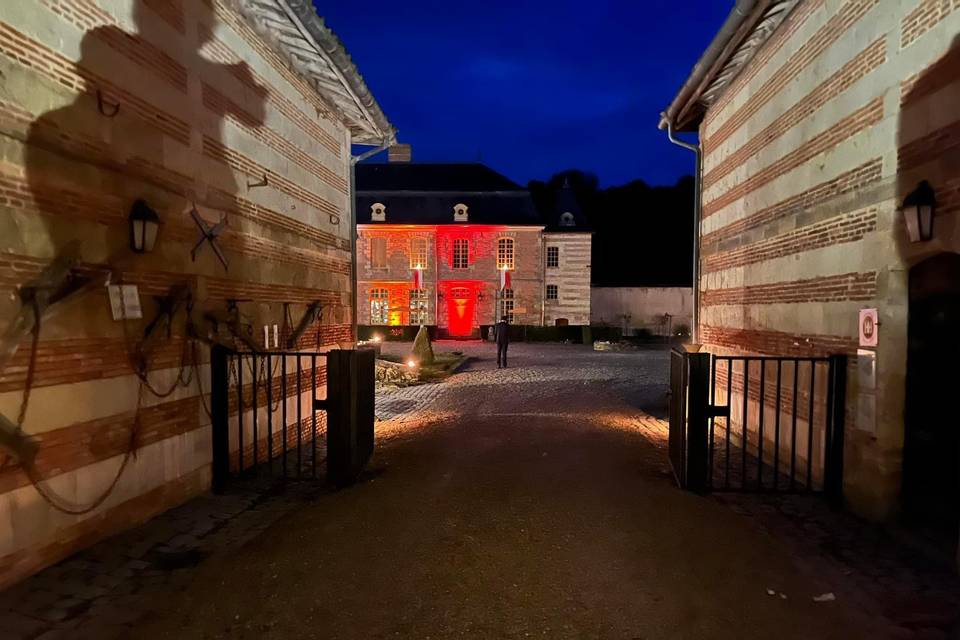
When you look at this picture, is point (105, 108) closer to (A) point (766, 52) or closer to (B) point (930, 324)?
(B) point (930, 324)

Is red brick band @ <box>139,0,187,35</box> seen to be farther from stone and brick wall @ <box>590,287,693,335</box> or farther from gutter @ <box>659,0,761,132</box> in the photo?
stone and brick wall @ <box>590,287,693,335</box>

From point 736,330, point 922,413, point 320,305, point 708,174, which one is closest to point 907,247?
point 922,413

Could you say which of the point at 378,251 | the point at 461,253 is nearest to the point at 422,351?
the point at 461,253

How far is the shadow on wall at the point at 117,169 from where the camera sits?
389 centimetres

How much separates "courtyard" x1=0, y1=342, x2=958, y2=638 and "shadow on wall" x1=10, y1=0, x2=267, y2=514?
1061 mm

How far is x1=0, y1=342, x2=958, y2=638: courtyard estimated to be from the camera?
333 cm

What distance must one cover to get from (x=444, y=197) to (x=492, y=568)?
34.6m

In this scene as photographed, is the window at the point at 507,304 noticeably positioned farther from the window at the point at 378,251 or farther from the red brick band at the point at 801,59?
the red brick band at the point at 801,59

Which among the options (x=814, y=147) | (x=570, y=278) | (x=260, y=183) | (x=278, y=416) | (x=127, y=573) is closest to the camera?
(x=127, y=573)

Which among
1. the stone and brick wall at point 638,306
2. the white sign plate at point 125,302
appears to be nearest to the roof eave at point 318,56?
the white sign plate at point 125,302

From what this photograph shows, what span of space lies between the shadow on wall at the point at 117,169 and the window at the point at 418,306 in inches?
1169

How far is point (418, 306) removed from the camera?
35844 mm

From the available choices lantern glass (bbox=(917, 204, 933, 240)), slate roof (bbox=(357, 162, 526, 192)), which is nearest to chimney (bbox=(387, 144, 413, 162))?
slate roof (bbox=(357, 162, 526, 192))

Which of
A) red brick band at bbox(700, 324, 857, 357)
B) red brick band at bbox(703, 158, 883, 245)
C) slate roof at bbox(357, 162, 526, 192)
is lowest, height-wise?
red brick band at bbox(700, 324, 857, 357)
